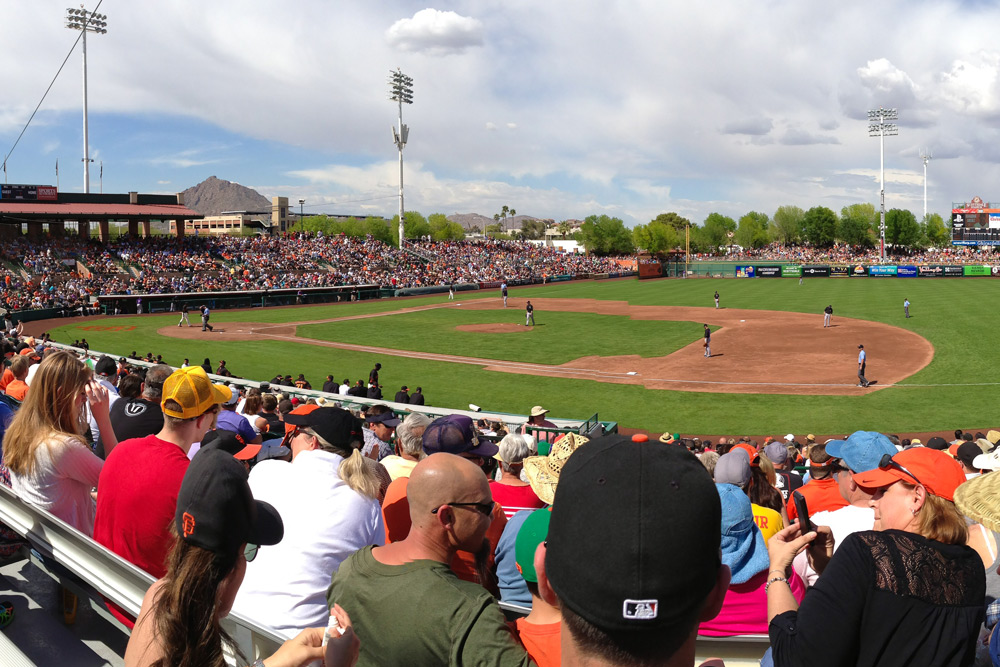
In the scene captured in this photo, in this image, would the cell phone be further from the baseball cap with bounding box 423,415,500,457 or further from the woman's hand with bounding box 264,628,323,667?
the baseball cap with bounding box 423,415,500,457

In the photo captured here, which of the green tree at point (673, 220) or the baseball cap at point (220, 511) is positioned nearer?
the baseball cap at point (220, 511)

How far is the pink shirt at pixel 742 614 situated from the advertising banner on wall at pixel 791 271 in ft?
282

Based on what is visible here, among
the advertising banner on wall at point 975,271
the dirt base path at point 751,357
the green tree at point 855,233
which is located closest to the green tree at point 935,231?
the green tree at point 855,233

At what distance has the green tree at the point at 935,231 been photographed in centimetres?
15090

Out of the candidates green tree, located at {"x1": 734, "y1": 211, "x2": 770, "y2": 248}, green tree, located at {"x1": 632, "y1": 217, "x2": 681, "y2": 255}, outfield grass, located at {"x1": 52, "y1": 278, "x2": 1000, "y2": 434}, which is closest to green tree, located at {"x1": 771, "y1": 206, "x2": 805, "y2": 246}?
green tree, located at {"x1": 734, "y1": 211, "x2": 770, "y2": 248}

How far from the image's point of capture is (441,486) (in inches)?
115

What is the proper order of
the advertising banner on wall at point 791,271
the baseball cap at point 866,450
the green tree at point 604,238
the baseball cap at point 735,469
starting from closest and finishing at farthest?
the baseball cap at point 866,450
the baseball cap at point 735,469
the advertising banner on wall at point 791,271
the green tree at point 604,238

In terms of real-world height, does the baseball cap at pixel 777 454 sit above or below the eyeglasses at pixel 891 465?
below

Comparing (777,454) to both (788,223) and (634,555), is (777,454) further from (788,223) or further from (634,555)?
(788,223)

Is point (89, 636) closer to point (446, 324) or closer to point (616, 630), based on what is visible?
point (616, 630)

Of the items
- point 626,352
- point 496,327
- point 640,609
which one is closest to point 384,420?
point 640,609

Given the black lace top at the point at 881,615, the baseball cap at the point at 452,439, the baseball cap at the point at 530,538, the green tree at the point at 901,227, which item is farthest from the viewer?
the green tree at the point at 901,227

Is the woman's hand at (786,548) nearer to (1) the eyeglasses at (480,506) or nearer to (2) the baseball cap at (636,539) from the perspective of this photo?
(1) the eyeglasses at (480,506)

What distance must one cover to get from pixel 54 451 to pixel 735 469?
15.8ft
